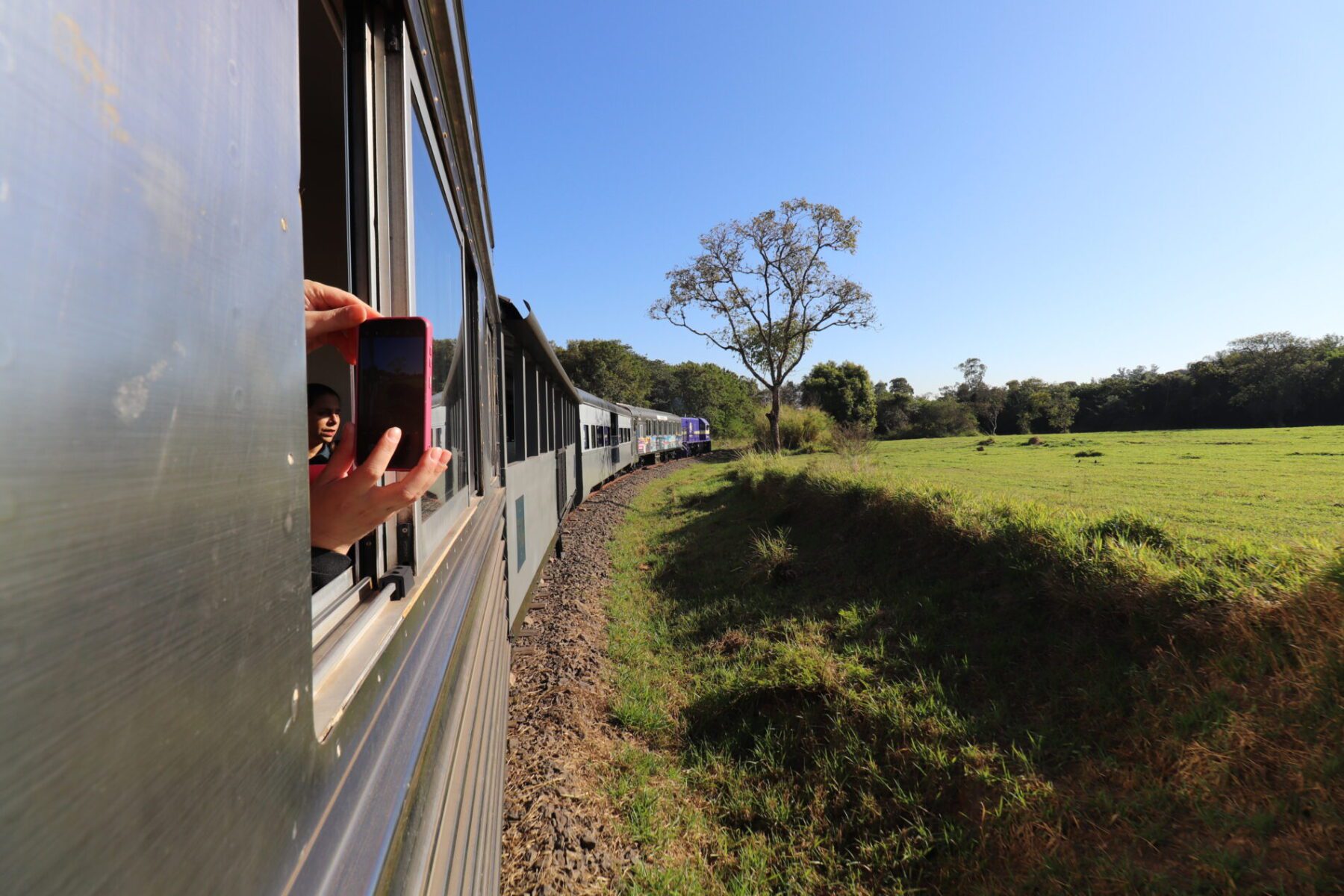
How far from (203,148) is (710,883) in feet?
11.4

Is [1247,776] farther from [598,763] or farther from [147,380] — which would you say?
[147,380]

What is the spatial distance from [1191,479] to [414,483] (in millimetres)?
11653

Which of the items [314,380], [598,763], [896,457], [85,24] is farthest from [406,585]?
[896,457]

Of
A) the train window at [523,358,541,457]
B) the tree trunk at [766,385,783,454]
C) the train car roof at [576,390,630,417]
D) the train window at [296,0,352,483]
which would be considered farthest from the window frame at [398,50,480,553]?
the tree trunk at [766,385,783,454]

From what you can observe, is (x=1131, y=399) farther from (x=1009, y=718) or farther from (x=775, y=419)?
(x=1009, y=718)

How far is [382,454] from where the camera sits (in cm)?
90

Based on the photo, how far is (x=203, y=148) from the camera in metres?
0.51

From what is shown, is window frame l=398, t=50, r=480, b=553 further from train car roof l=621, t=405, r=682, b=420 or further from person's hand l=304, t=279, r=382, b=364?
train car roof l=621, t=405, r=682, b=420

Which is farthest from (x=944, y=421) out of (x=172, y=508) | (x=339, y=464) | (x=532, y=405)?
(x=172, y=508)

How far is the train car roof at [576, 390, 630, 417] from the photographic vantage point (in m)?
12.6

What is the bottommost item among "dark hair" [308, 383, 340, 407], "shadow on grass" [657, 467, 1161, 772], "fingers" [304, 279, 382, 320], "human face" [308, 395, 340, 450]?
"shadow on grass" [657, 467, 1161, 772]

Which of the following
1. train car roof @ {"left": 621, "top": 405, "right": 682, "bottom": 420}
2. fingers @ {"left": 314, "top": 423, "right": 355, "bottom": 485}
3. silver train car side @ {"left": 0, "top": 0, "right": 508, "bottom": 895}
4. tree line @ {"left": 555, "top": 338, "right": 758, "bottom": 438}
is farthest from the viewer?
tree line @ {"left": 555, "top": 338, "right": 758, "bottom": 438}

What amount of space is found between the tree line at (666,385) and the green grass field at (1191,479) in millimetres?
30624

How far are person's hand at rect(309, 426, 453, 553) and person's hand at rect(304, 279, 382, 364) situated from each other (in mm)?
184
